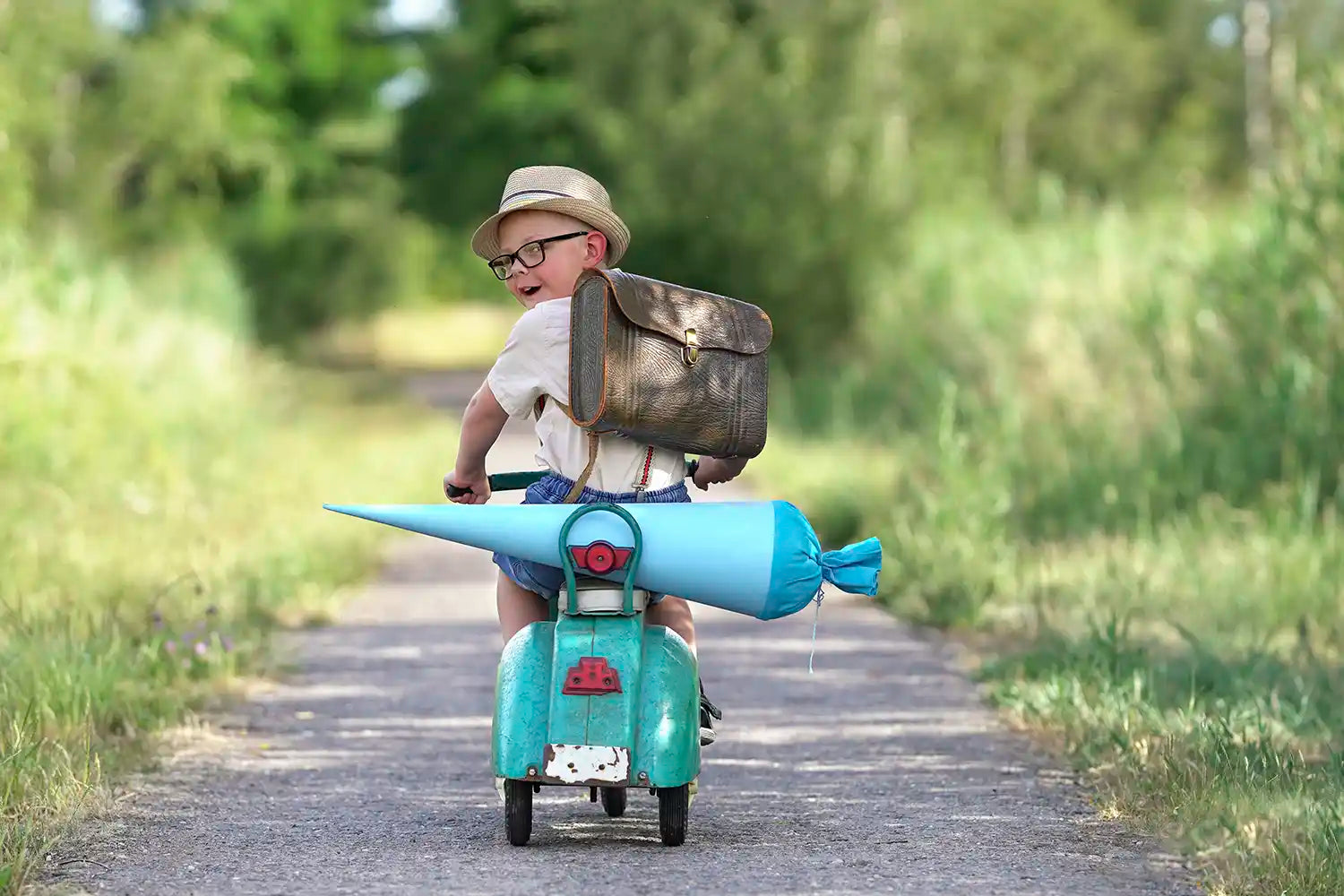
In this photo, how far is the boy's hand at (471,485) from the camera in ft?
18.1

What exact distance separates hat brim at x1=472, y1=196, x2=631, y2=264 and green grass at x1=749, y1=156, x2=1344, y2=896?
2.02 meters

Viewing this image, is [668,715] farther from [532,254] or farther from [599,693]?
[532,254]

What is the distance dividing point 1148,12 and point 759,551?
57.0 meters

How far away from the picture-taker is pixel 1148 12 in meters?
59.4

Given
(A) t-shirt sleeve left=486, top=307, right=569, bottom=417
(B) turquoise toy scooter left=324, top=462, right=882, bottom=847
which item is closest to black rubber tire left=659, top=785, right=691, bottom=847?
(B) turquoise toy scooter left=324, top=462, right=882, bottom=847

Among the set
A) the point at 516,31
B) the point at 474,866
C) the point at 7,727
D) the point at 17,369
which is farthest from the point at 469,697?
the point at 516,31

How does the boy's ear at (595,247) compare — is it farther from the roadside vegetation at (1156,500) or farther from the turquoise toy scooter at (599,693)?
the roadside vegetation at (1156,500)

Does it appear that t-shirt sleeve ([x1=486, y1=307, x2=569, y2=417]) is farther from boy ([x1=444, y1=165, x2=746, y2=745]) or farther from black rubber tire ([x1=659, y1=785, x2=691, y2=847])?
black rubber tire ([x1=659, y1=785, x2=691, y2=847])

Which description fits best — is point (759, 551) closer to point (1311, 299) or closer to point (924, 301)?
point (1311, 299)

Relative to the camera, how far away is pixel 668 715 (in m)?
5.24

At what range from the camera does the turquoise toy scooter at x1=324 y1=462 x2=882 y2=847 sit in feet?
17.0

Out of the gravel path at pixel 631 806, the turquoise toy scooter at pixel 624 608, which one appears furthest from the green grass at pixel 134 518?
the turquoise toy scooter at pixel 624 608

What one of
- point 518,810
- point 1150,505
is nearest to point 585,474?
point 518,810

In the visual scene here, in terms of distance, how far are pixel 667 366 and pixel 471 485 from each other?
650 mm
